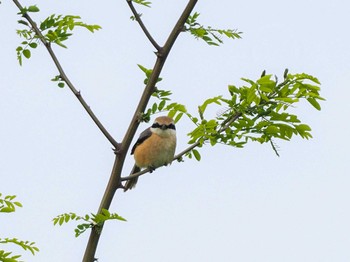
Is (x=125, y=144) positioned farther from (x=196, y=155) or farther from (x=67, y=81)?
(x=196, y=155)

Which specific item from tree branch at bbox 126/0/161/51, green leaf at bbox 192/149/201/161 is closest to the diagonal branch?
tree branch at bbox 126/0/161/51

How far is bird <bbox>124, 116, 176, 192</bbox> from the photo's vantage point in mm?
8500

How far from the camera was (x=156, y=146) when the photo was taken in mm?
8531

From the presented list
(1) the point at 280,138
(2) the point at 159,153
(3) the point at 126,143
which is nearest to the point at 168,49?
(3) the point at 126,143

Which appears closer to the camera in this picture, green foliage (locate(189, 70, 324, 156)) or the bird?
green foliage (locate(189, 70, 324, 156))

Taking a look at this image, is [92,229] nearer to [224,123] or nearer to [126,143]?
[126,143]

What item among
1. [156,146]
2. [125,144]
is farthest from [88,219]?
[156,146]

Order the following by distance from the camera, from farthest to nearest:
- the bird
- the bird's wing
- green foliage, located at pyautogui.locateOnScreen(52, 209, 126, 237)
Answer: the bird's wing
the bird
green foliage, located at pyautogui.locateOnScreen(52, 209, 126, 237)

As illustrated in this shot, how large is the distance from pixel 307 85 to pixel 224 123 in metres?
0.74

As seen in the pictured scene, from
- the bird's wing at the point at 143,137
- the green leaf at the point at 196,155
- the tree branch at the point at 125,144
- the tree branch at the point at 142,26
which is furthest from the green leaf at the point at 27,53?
the bird's wing at the point at 143,137

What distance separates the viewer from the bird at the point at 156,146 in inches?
335

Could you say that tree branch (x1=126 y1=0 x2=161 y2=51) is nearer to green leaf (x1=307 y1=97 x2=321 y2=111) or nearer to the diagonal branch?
the diagonal branch

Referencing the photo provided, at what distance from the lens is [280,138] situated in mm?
4922

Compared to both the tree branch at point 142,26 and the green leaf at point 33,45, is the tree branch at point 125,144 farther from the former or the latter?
the green leaf at point 33,45
